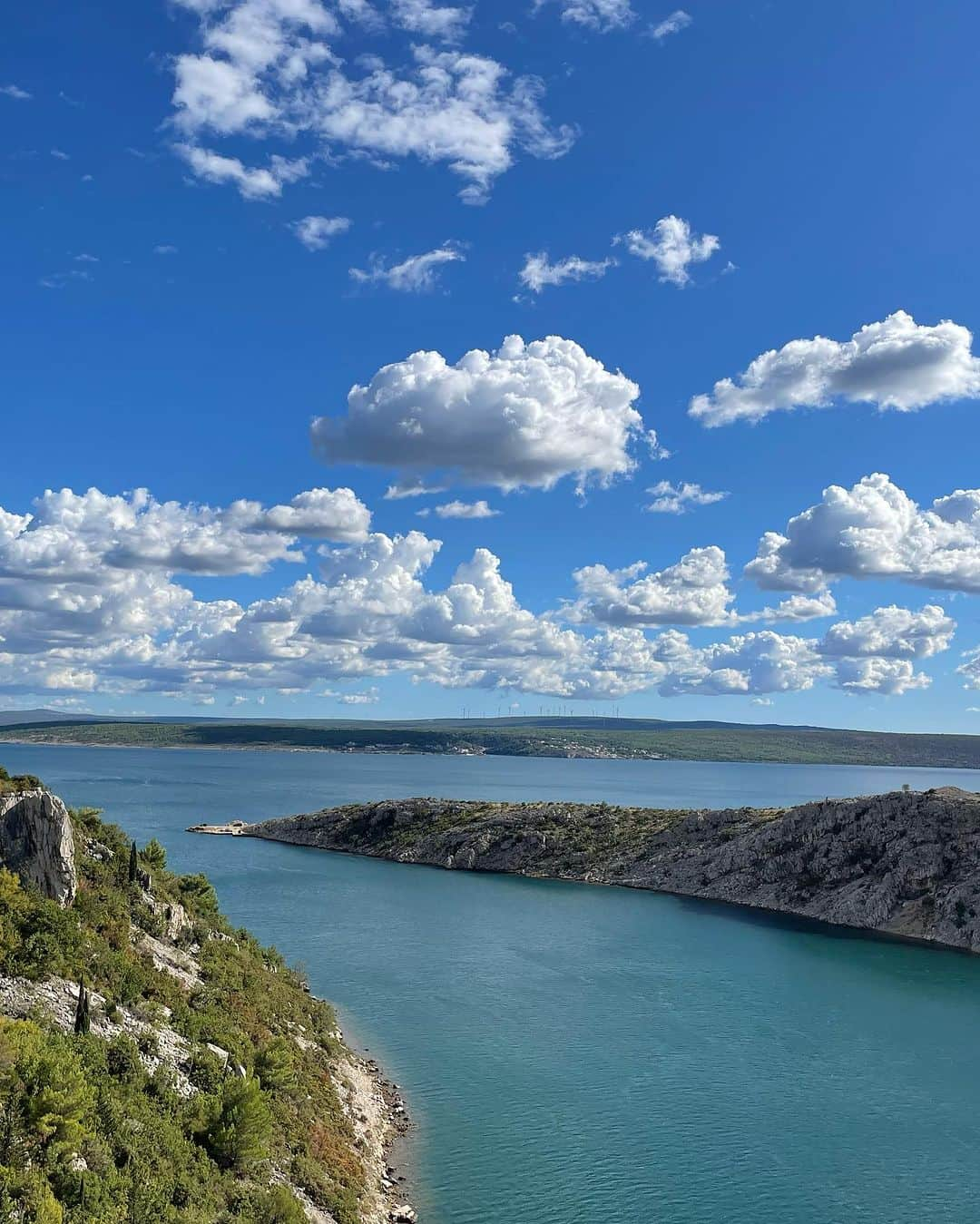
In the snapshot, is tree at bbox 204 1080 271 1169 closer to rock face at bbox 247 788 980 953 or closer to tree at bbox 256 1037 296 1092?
tree at bbox 256 1037 296 1092

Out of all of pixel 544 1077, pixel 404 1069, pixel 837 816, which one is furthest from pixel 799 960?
pixel 404 1069

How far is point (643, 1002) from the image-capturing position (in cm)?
5988

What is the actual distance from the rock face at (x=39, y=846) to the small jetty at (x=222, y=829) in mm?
118689

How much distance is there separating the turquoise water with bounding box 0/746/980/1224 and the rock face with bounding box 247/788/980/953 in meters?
6.73

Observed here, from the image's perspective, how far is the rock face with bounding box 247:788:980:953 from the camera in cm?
8638

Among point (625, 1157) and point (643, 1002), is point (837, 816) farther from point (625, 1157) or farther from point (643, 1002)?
point (625, 1157)

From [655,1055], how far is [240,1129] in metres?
29.2

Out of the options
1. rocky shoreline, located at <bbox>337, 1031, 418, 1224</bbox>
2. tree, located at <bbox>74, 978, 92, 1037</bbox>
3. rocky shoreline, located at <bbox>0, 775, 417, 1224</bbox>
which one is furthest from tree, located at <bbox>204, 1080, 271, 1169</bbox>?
rocky shoreline, located at <bbox>337, 1031, 418, 1224</bbox>

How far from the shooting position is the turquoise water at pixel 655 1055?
114 ft

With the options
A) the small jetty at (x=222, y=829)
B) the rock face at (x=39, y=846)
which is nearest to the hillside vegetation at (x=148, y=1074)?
the rock face at (x=39, y=846)

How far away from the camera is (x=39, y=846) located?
3588cm

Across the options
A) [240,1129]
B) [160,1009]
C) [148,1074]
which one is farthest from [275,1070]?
[148,1074]

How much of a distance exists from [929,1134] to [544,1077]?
1860 centimetres

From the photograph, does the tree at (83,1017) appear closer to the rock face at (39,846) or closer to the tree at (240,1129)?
the tree at (240,1129)
